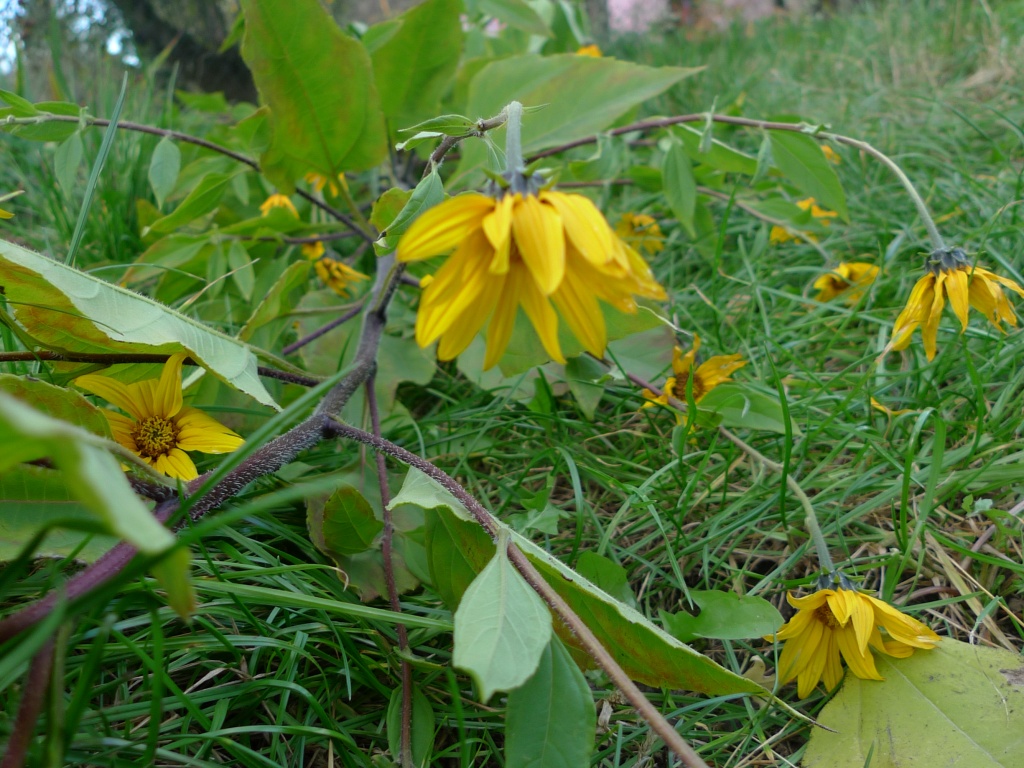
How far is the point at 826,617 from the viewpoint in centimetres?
78

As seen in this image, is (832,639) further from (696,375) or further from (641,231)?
(641,231)

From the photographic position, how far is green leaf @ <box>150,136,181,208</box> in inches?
44.0

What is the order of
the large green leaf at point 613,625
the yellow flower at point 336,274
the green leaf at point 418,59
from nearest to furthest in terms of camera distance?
the large green leaf at point 613,625, the green leaf at point 418,59, the yellow flower at point 336,274

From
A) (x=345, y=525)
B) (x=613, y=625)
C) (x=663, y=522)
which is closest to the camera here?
(x=613, y=625)

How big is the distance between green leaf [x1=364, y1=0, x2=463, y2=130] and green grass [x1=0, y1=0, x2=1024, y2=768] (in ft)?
1.67

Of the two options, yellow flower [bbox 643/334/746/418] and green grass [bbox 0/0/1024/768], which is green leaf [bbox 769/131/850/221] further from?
yellow flower [bbox 643/334/746/418]

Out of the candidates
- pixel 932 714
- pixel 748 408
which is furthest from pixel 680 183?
pixel 932 714

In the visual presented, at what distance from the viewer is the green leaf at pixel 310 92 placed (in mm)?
1025

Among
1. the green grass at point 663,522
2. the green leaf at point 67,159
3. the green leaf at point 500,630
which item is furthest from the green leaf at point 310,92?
the green leaf at point 500,630

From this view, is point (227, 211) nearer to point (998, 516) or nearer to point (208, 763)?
point (208, 763)

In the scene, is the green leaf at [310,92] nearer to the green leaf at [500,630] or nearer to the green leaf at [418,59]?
the green leaf at [418,59]

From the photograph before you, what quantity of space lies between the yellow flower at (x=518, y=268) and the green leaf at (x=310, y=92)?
2.10ft

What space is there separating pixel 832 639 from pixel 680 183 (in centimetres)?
85

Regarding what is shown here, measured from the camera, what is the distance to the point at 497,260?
1.74ft
